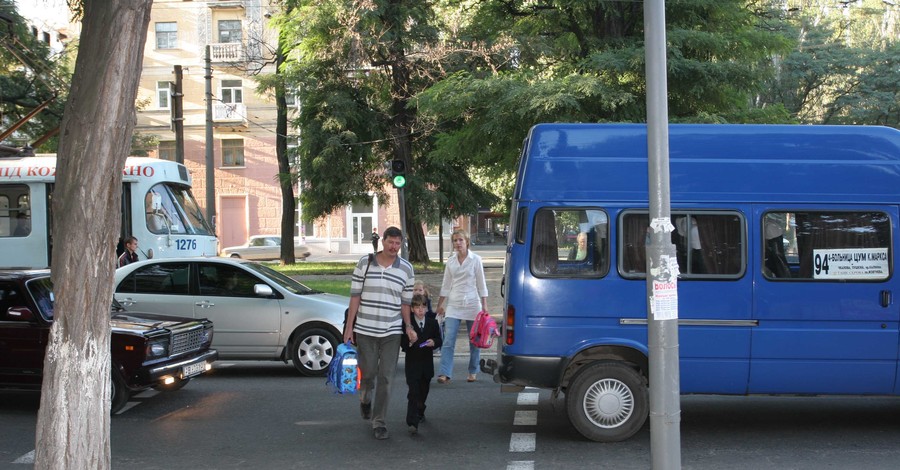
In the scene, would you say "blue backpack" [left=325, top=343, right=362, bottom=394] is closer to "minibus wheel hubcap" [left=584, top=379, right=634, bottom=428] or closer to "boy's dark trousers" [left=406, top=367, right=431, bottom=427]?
"boy's dark trousers" [left=406, top=367, right=431, bottom=427]

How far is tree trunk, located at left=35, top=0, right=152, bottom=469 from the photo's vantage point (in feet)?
16.9

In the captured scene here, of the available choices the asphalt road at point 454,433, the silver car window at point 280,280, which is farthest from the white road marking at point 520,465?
the silver car window at point 280,280

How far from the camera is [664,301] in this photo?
223 inches

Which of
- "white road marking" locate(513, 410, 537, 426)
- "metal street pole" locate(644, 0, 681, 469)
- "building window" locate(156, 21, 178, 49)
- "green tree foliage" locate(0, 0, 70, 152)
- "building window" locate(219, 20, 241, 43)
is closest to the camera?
"metal street pole" locate(644, 0, 681, 469)

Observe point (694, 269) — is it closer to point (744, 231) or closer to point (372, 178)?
point (744, 231)

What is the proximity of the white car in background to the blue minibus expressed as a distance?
35.0 m

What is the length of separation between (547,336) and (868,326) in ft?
8.88

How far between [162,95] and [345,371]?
1627 inches

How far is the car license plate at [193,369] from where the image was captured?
8.83m

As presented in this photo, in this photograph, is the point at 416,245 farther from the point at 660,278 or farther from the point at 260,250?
the point at 660,278

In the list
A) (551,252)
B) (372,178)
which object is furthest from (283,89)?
(551,252)

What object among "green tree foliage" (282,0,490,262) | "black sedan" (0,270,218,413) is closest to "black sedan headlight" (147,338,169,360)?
"black sedan" (0,270,218,413)

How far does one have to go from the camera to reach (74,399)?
5.26 m

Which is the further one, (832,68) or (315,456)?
(832,68)
